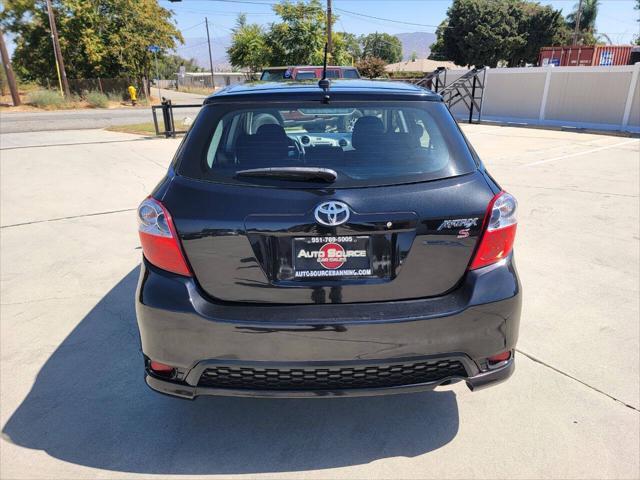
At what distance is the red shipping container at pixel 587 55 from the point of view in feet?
89.1

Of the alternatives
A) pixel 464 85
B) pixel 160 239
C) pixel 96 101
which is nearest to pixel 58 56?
pixel 96 101

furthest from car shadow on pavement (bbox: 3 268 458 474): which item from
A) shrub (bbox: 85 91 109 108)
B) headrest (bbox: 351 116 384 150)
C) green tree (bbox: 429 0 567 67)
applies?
green tree (bbox: 429 0 567 67)

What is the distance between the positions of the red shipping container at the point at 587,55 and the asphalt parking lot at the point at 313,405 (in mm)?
27326

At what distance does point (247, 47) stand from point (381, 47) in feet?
285

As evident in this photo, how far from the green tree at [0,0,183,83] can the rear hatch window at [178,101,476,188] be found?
4022 centimetres

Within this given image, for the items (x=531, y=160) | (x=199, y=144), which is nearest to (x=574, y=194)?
(x=531, y=160)

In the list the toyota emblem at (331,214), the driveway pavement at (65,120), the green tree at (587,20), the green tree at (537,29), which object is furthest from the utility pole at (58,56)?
the green tree at (587,20)

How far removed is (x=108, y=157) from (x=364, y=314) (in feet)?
34.1

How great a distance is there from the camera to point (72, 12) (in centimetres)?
3491

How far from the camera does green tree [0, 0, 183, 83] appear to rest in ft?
115

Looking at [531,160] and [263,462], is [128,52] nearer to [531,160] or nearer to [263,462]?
[531,160]

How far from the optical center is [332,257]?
1985 mm

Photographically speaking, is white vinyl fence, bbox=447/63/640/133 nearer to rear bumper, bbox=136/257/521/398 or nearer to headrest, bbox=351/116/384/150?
headrest, bbox=351/116/384/150

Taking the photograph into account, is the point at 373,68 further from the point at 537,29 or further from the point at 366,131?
the point at 366,131
